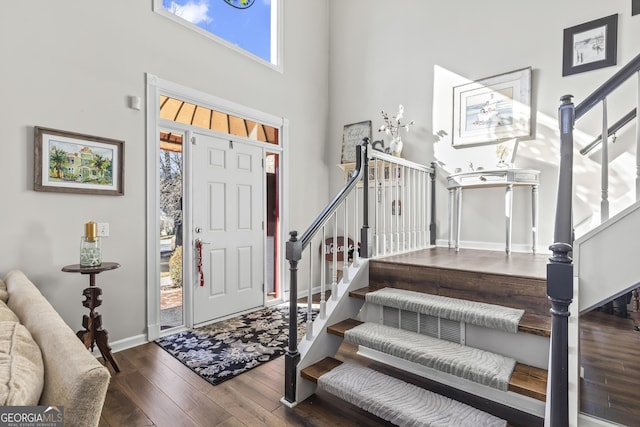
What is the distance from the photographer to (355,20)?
4.62 m

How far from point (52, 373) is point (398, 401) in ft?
4.90

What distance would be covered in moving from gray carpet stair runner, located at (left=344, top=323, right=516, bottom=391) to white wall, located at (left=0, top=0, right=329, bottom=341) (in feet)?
7.06

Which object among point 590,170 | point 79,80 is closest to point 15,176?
point 79,80

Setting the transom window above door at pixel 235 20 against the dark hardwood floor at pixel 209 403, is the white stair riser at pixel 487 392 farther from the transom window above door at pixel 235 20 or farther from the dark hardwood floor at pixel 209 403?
the transom window above door at pixel 235 20

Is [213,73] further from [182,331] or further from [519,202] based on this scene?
[519,202]

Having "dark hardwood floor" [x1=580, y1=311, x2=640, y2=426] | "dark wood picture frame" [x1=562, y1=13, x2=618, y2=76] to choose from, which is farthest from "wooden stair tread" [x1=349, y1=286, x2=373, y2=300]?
"dark wood picture frame" [x1=562, y1=13, x2=618, y2=76]

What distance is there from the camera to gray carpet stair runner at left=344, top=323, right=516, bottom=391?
62.3 inches

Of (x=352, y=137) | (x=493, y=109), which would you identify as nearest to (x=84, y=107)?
(x=352, y=137)

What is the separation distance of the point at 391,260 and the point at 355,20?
3773 millimetres

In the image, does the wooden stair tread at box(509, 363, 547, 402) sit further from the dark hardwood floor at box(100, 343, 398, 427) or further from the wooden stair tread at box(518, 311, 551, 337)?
the dark hardwood floor at box(100, 343, 398, 427)

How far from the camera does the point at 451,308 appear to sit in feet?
6.38

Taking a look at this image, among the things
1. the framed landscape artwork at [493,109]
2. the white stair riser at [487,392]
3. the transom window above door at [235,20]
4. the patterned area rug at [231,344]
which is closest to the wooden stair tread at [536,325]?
the white stair riser at [487,392]

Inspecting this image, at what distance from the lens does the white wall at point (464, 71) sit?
2.98m

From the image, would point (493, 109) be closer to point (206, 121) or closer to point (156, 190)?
point (206, 121)
